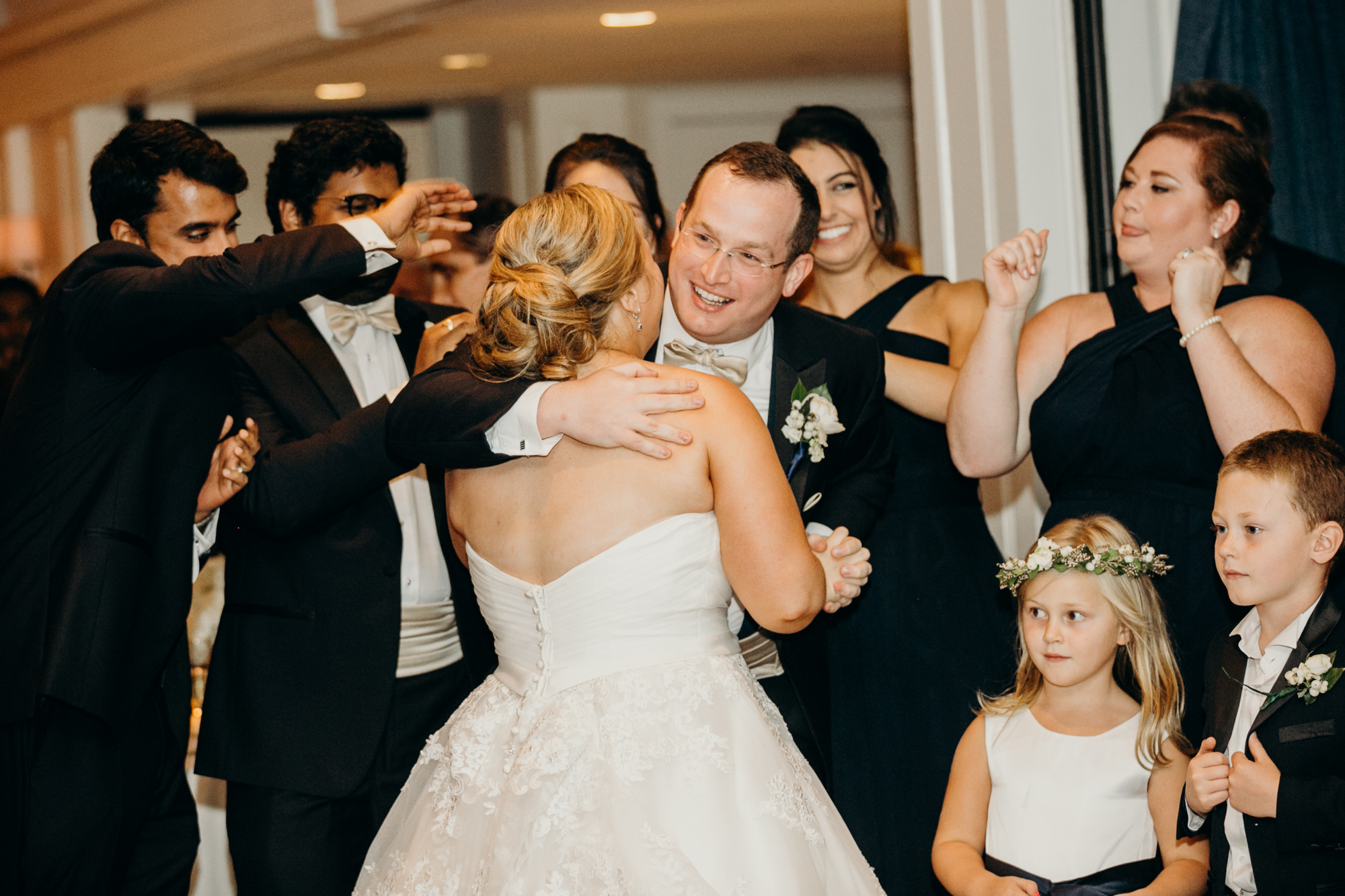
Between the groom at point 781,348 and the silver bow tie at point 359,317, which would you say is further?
the silver bow tie at point 359,317

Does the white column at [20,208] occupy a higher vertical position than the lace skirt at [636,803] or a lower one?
higher

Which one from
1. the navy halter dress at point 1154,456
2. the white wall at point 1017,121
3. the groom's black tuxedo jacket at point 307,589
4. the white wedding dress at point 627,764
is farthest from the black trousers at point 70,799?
the white wall at point 1017,121

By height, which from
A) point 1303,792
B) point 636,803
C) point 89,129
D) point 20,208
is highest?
point 89,129

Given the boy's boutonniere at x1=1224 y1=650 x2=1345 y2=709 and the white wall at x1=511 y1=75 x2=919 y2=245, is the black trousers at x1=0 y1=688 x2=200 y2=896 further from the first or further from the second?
the white wall at x1=511 y1=75 x2=919 y2=245

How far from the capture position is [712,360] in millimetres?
2410

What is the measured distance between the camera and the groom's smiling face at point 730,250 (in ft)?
7.95

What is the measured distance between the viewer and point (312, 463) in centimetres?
241

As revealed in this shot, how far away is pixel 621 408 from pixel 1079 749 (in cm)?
120

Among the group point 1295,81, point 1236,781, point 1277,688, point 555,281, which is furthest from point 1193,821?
point 1295,81

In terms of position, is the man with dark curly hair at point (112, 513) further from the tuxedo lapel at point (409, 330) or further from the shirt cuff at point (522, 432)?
the shirt cuff at point (522, 432)

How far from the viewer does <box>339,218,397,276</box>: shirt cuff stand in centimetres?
246

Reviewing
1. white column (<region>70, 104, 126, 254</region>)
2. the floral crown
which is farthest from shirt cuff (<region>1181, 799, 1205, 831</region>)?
white column (<region>70, 104, 126, 254</region>)

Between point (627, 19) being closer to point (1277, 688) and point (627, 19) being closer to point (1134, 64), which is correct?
point (1134, 64)

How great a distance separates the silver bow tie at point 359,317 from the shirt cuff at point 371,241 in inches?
9.1
